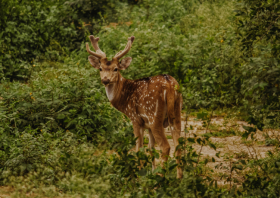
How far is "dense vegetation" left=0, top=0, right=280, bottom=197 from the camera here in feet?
14.4

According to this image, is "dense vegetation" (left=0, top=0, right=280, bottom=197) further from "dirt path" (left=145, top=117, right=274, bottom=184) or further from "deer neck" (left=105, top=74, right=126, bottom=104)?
"deer neck" (left=105, top=74, right=126, bottom=104)

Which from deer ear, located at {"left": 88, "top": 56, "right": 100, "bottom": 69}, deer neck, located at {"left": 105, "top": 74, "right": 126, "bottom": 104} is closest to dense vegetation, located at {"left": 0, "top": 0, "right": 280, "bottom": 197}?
deer neck, located at {"left": 105, "top": 74, "right": 126, "bottom": 104}

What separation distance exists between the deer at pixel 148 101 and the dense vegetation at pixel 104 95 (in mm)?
380

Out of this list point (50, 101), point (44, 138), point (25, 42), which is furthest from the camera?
point (25, 42)

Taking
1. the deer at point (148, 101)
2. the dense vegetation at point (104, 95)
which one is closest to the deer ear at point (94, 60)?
the deer at point (148, 101)

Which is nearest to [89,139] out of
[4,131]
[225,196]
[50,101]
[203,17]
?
[50,101]

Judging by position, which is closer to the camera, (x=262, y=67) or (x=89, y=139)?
(x=262, y=67)

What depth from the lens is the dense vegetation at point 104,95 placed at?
173 inches

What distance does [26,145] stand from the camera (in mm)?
5750

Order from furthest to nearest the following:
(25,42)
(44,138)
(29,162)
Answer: (25,42) < (44,138) < (29,162)

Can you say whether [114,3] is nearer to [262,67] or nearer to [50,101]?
[50,101]

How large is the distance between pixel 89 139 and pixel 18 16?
6945 millimetres

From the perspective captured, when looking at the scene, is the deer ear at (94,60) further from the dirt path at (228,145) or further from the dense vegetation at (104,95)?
the dirt path at (228,145)

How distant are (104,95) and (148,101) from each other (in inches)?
110
